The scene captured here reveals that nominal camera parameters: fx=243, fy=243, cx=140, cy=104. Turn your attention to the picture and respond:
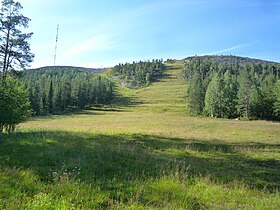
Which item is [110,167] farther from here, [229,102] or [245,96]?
[229,102]

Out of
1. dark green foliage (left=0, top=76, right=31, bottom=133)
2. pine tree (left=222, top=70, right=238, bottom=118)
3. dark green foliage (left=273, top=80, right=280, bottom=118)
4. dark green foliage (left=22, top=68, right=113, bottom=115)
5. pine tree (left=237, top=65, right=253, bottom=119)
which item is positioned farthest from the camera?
dark green foliage (left=22, top=68, right=113, bottom=115)

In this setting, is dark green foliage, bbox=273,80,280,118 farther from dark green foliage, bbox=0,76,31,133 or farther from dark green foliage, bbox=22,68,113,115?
dark green foliage, bbox=22,68,113,115

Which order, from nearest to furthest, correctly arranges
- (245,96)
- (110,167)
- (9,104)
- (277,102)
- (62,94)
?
(110,167) → (9,104) → (277,102) → (245,96) → (62,94)

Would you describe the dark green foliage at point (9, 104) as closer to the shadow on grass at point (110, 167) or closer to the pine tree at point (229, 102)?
the shadow on grass at point (110, 167)

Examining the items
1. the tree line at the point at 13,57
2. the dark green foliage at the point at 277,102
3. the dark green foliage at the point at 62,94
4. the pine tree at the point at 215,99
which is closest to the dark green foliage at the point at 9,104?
the tree line at the point at 13,57

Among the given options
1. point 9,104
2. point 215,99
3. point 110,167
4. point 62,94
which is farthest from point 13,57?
point 62,94

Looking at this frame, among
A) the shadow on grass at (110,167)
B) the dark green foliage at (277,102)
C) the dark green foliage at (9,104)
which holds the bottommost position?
the shadow on grass at (110,167)

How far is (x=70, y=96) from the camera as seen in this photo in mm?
122188

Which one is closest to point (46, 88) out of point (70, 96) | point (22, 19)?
point (70, 96)

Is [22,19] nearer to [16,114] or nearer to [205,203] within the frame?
[16,114]

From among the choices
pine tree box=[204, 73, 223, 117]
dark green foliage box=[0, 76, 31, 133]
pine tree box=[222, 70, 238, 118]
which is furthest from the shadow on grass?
pine tree box=[222, 70, 238, 118]

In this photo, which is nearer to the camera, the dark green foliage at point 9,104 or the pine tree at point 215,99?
the dark green foliage at point 9,104

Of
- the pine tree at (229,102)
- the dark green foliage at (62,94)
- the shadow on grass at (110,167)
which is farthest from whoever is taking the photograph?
the dark green foliage at (62,94)

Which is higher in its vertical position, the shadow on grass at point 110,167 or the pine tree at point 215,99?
the pine tree at point 215,99
